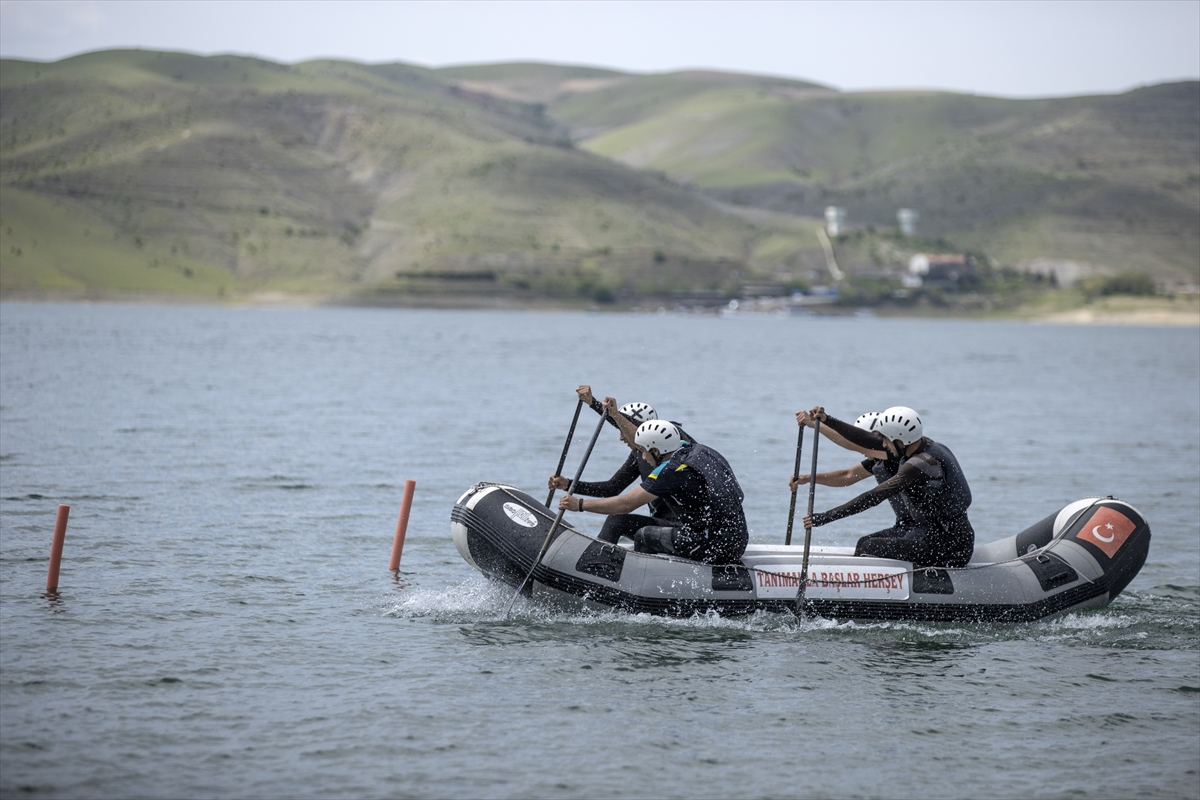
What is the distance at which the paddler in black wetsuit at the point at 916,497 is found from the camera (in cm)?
1301

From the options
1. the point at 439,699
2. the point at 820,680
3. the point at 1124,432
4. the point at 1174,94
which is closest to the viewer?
the point at 439,699

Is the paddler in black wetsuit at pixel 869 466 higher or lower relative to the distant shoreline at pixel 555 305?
lower

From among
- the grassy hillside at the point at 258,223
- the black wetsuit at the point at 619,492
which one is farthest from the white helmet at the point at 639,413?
the grassy hillside at the point at 258,223

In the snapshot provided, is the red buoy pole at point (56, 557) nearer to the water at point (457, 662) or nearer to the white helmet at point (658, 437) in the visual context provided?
the water at point (457, 662)

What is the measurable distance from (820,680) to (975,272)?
583 feet

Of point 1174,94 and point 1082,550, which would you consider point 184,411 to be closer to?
point 1082,550

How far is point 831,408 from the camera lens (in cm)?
4497

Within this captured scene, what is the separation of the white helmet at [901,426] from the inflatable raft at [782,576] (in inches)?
52.3

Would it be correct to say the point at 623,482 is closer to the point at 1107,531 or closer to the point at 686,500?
the point at 686,500

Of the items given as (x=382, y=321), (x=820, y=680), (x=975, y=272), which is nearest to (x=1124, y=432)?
(x=820, y=680)

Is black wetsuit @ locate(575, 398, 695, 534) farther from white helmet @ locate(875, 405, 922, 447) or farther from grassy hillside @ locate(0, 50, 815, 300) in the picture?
grassy hillside @ locate(0, 50, 815, 300)

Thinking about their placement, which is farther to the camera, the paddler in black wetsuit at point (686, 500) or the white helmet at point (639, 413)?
the white helmet at point (639, 413)

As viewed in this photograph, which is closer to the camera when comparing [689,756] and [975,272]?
[689,756]

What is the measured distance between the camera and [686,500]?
13.1 meters
